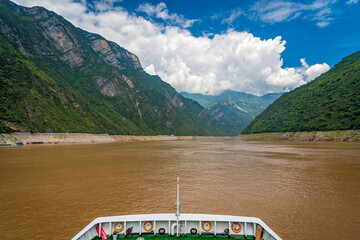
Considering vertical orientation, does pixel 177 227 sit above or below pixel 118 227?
above

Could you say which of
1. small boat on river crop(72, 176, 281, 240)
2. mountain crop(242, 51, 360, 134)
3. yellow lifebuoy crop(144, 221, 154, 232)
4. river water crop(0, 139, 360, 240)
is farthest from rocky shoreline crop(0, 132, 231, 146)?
mountain crop(242, 51, 360, 134)

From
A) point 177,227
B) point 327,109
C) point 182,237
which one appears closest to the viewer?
point 177,227

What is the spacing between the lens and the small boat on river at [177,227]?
1033cm

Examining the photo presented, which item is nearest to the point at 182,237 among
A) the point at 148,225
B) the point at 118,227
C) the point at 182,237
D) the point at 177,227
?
the point at 182,237

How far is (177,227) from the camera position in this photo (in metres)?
10.2

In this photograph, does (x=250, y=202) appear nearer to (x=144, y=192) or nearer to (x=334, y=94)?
(x=144, y=192)

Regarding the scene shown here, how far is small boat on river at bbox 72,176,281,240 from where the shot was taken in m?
10.3

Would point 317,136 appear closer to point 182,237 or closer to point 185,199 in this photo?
point 185,199

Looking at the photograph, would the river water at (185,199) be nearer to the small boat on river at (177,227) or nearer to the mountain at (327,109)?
the small boat on river at (177,227)

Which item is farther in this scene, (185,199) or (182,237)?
(185,199)

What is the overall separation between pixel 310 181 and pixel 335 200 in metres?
8.47

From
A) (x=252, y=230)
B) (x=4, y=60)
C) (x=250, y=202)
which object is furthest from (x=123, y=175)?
(x=4, y=60)

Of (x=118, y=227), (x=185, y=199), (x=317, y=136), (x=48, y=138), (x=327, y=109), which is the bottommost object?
(x=185, y=199)

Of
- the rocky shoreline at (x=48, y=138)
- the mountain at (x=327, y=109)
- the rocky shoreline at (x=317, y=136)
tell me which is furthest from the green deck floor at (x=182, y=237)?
the mountain at (x=327, y=109)
